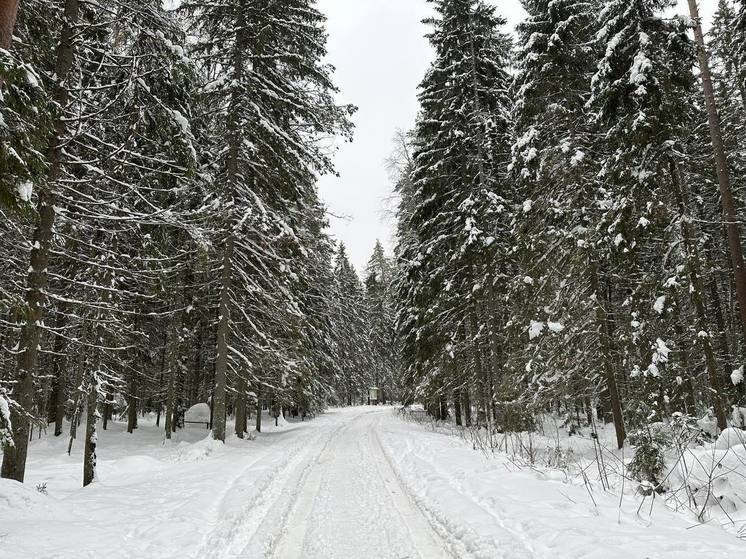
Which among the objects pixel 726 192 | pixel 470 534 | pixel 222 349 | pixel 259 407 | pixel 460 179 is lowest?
pixel 470 534

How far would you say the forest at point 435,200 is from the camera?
8078 millimetres

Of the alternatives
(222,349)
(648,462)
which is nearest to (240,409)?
(222,349)

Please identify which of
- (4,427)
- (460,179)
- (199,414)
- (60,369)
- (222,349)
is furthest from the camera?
(199,414)

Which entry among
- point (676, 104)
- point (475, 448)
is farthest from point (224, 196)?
point (676, 104)

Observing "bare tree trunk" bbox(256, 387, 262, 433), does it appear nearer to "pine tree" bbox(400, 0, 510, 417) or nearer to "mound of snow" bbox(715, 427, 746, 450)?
"pine tree" bbox(400, 0, 510, 417)

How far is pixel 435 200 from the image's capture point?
19.0 metres

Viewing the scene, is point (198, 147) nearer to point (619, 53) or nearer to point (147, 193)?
point (147, 193)

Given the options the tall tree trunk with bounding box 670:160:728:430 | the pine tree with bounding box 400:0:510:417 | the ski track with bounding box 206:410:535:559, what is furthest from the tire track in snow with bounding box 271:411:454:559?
the tall tree trunk with bounding box 670:160:728:430

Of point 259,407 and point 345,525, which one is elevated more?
point 259,407

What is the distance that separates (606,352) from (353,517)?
9274 millimetres

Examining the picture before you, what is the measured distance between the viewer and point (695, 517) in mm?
5234

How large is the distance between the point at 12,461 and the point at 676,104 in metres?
16.5

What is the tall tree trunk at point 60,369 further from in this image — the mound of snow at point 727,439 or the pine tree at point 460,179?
the mound of snow at point 727,439

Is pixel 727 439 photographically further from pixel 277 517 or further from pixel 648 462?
pixel 277 517
